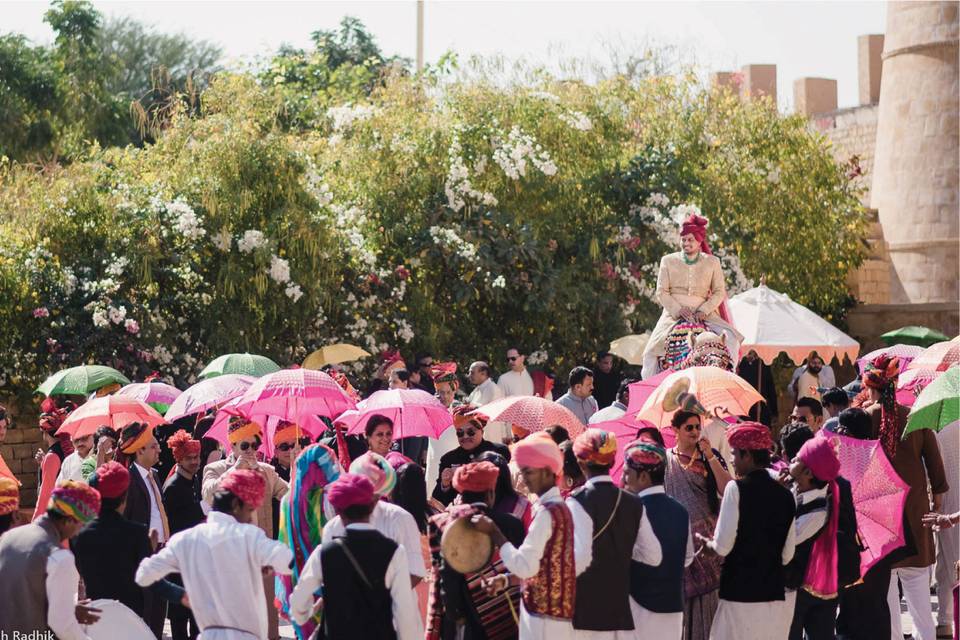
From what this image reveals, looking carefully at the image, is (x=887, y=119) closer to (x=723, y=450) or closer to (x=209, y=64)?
(x=723, y=450)

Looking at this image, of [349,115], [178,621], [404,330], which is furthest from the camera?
[349,115]

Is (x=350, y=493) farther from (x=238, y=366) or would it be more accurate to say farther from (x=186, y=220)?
(x=186, y=220)

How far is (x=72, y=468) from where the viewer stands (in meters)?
10.4

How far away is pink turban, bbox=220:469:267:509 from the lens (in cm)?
678

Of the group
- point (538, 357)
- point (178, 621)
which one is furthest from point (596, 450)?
point (538, 357)

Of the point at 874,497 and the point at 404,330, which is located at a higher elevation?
the point at 874,497

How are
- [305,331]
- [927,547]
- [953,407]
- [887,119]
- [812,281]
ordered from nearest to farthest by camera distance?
[953,407] < [927,547] < [305,331] < [812,281] < [887,119]

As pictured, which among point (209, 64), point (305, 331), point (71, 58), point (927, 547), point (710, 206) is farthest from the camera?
point (209, 64)

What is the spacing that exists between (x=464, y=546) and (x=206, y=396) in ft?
17.9

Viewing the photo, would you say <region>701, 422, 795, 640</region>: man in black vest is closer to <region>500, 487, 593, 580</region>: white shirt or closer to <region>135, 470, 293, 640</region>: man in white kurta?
<region>500, 487, 593, 580</region>: white shirt

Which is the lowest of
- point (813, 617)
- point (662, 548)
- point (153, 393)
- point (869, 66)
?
point (813, 617)

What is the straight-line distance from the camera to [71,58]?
115 ft

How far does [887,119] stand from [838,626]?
20266 millimetres

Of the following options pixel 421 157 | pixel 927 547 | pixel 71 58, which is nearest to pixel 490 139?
pixel 421 157
